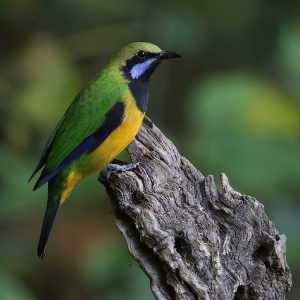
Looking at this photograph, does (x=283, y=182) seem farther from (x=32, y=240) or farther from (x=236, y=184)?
(x=32, y=240)

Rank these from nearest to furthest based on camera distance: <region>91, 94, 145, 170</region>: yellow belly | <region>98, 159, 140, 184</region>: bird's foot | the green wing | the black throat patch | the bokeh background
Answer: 1. <region>98, 159, 140, 184</region>: bird's foot
2. <region>91, 94, 145, 170</region>: yellow belly
3. the green wing
4. the black throat patch
5. the bokeh background

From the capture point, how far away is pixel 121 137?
4875mm

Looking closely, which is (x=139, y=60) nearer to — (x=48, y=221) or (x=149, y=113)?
(x=48, y=221)

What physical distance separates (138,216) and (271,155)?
180 cm

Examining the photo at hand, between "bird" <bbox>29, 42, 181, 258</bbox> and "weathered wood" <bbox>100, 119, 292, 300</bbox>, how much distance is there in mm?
515

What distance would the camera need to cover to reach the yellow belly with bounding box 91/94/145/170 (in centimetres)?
483

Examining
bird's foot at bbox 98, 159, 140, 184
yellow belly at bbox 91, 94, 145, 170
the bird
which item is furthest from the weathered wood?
the bird

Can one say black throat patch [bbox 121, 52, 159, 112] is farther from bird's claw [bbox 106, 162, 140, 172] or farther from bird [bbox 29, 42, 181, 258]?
bird's claw [bbox 106, 162, 140, 172]

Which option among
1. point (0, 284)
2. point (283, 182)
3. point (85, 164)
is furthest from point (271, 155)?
point (0, 284)

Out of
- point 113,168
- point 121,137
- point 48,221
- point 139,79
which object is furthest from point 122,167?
point 139,79

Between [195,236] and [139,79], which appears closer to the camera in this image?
[195,236]

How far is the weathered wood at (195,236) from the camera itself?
407cm

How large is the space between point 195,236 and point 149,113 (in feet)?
18.2

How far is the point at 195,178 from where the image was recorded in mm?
4445
